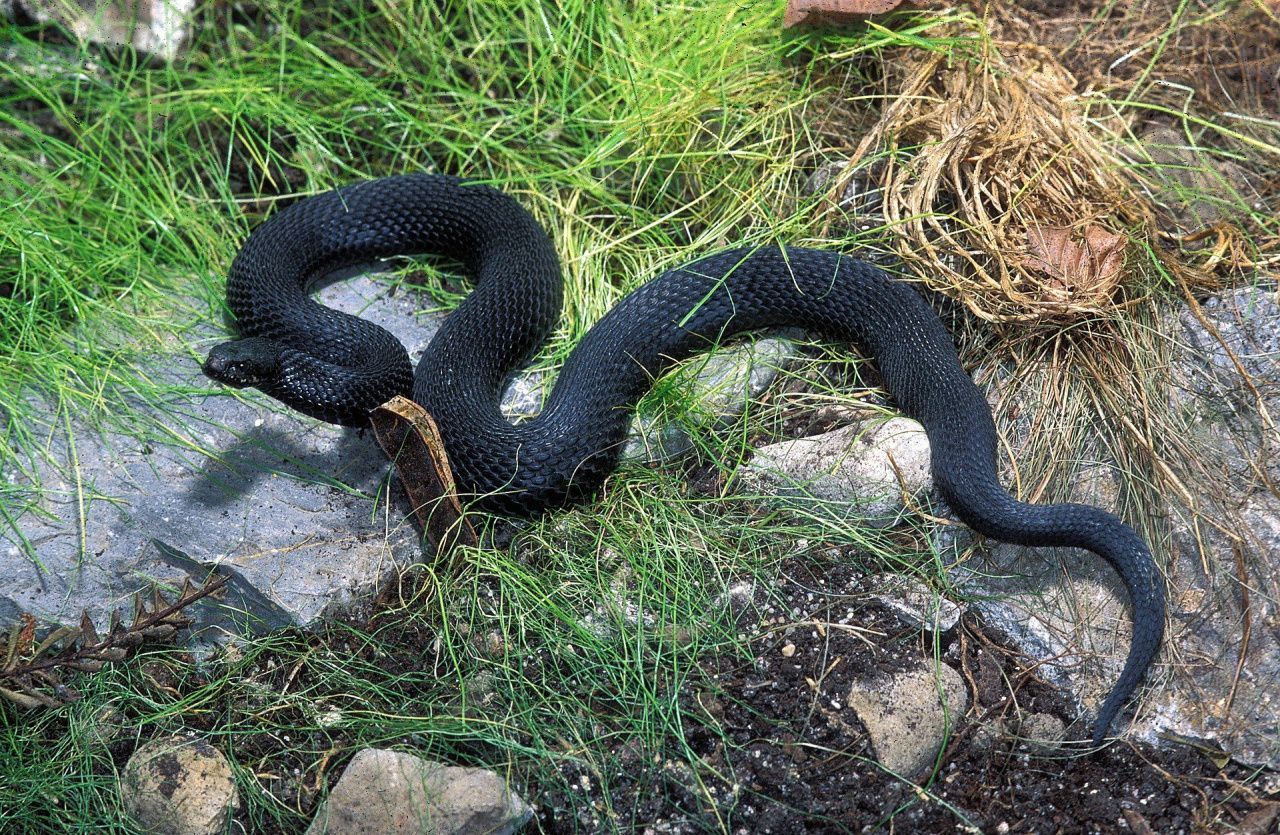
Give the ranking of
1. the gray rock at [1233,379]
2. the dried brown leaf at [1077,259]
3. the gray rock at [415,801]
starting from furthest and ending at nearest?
1. the dried brown leaf at [1077,259]
2. the gray rock at [1233,379]
3. the gray rock at [415,801]

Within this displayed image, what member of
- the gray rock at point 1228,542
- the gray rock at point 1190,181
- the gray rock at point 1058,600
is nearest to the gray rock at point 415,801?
the gray rock at point 1058,600

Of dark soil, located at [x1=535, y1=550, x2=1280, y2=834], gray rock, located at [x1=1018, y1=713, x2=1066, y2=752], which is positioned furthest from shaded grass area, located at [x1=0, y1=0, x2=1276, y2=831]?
gray rock, located at [x1=1018, y1=713, x2=1066, y2=752]

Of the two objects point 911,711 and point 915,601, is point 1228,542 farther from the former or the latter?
point 911,711

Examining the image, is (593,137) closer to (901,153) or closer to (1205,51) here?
(901,153)

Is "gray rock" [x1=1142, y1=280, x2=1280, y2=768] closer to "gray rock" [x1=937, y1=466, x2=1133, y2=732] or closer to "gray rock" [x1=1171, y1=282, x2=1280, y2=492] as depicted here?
"gray rock" [x1=1171, y1=282, x2=1280, y2=492]

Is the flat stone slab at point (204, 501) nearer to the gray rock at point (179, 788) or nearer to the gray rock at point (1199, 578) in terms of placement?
the gray rock at point (179, 788)
